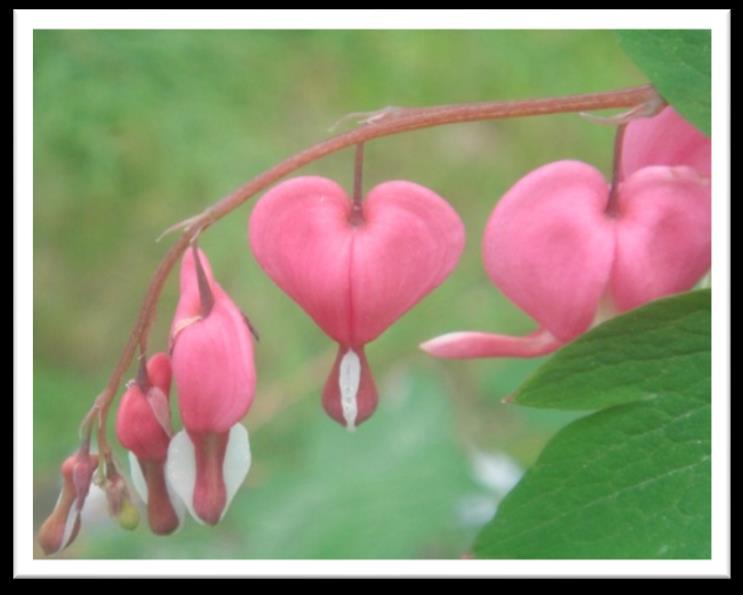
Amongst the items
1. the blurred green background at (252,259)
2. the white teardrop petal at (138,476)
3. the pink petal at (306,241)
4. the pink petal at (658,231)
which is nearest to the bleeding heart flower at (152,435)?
the white teardrop petal at (138,476)

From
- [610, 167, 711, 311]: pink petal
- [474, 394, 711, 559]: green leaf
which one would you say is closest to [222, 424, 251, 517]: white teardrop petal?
[474, 394, 711, 559]: green leaf

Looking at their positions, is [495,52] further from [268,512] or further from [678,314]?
[678,314]

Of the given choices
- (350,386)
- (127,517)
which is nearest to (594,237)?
(350,386)

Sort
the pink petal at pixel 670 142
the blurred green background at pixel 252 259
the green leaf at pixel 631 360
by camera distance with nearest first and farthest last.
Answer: the green leaf at pixel 631 360 → the pink petal at pixel 670 142 → the blurred green background at pixel 252 259

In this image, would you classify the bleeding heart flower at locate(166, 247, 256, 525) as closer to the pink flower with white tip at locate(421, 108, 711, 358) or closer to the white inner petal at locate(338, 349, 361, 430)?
the white inner petal at locate(338, 349, 361, 430)

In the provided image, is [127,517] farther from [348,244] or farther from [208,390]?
[348,244]

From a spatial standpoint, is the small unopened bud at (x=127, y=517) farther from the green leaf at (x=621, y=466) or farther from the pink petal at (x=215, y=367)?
the green leaf at (x=621, y=466)

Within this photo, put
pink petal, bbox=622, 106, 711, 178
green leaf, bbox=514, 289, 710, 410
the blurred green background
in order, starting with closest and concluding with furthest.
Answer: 1. green leaf, bbox=514, 289, 710, 410
2. pink petal, bbox=622, 106, 711, 178
3. the blurred green background

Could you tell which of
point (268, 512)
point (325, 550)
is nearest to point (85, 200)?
point (268, 512)
